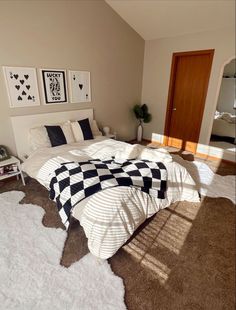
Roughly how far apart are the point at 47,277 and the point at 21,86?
2605 mm

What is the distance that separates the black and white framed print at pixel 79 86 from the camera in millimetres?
3483

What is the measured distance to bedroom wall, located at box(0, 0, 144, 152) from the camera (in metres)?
2.70

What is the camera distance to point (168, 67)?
4.37 meters

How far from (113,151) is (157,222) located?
1.09 m

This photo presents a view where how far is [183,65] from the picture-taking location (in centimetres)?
421

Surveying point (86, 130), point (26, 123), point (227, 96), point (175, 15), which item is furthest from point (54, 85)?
point (227, 96)

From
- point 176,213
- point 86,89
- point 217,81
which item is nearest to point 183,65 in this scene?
point 217,81

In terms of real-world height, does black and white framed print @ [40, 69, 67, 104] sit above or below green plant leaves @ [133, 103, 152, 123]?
above

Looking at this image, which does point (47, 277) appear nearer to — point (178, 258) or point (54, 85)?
point (178, 258)

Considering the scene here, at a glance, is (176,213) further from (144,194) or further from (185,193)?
(144,194)

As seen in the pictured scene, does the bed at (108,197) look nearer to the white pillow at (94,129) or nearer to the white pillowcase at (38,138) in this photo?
the white pillowcase at (38,138)

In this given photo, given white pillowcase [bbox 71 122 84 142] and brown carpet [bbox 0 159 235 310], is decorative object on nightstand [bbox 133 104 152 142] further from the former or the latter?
brown carpet [bbox 0 159 235 310]

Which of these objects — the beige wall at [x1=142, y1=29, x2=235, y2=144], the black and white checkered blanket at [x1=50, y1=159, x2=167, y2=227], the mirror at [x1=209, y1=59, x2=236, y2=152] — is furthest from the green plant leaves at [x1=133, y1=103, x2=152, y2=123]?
the black and white checkered blanket at [x1=50, y1=159, x2=167, y2=227]

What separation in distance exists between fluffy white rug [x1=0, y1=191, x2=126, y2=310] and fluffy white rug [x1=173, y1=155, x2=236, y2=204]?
1.95 m
